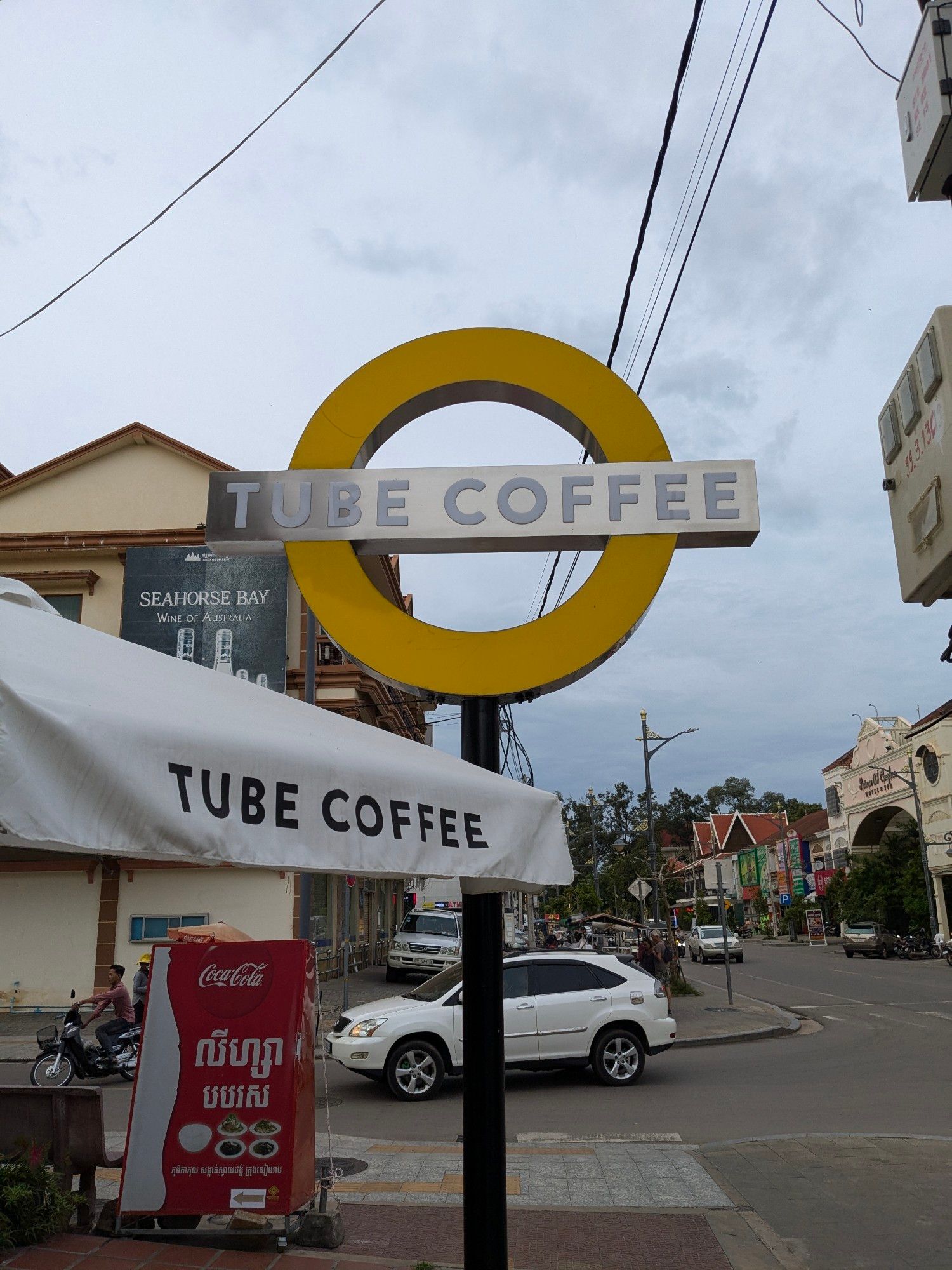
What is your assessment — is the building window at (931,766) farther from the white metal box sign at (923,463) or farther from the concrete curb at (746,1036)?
the white metal box sign at (923,463)

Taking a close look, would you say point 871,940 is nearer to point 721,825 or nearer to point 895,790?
point 895,790

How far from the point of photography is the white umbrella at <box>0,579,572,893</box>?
2.63 meters

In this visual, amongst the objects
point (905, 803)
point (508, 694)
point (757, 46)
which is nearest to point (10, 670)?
point (508, 694)

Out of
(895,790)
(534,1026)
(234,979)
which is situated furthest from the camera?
(895,790)

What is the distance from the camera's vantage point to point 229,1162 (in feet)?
18.5

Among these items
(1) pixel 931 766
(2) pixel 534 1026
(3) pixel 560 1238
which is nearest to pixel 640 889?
(2) pixel 534 1026

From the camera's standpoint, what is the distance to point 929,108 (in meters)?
4.34

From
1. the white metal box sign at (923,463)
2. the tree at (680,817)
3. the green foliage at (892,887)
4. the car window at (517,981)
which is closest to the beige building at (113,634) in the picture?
the car window at (517,981)

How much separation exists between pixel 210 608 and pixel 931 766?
103 feet

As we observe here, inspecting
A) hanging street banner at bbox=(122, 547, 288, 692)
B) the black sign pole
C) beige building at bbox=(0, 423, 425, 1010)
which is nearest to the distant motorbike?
beige building at bbox=(0, 423, 425, 1010)

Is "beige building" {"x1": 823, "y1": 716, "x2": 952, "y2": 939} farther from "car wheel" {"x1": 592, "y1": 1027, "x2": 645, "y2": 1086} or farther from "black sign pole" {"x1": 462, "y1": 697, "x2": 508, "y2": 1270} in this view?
"black sign pole" {"x1": 462, "y1": 697, "x2": 508, "y2": 1270}

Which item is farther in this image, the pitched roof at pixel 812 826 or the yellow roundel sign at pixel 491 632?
the pitched roof at pixel 812 826

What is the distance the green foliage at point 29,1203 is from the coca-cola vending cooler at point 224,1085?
0.39 m

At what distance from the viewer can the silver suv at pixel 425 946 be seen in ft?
79.4
